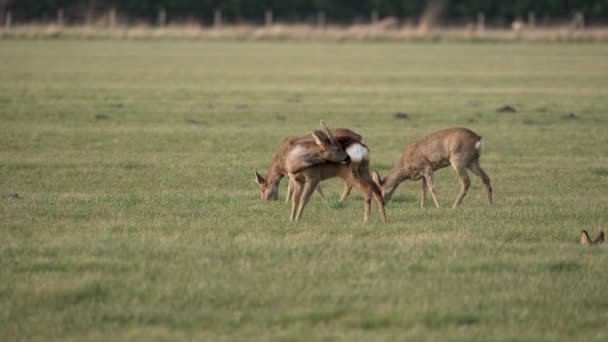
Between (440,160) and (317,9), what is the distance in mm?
67131

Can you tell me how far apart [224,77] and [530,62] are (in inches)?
623

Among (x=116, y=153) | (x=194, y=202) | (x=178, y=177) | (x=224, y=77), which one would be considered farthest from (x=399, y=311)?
(x=224, y=77)

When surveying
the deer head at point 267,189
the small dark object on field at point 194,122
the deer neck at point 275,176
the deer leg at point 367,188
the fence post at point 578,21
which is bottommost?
the small dark object on field at point 194,122

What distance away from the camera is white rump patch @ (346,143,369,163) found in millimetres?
11734

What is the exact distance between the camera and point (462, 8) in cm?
8125

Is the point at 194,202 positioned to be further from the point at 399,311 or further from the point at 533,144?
the point at 533,144

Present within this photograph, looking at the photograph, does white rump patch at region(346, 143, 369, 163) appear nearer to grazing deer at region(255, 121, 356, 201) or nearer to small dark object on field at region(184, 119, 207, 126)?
grazing deer at region(255, 121, 356, 201)

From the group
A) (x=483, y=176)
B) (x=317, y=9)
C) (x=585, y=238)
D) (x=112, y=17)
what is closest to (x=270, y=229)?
(x=585, y=238)

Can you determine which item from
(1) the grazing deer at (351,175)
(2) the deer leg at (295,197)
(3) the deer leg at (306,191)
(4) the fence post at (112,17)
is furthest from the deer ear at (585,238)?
(4) the fence post at (112,17)

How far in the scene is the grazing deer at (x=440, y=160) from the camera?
1402 centimetres

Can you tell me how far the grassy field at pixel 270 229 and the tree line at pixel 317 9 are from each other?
49199 mm

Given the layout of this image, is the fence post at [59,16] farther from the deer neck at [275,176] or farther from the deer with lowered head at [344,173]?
the deer with lowered head at [344,173]

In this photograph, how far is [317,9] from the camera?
80.4m

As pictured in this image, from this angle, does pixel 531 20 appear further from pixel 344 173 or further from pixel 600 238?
pixel 600 238
